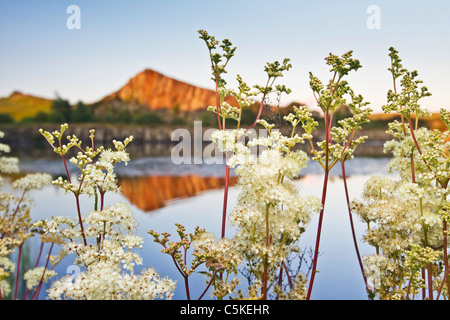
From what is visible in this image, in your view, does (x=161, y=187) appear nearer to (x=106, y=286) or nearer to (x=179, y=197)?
(x=179, y=197)

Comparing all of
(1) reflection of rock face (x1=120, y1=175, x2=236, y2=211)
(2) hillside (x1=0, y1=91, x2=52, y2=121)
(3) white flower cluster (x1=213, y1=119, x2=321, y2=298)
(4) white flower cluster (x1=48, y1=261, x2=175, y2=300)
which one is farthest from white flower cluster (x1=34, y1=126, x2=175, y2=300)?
(2) hillside (x1=0, y1=91, x2=52, y2=121)

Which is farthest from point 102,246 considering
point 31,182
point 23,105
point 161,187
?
point 23,105

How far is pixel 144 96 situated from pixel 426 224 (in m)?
1.93

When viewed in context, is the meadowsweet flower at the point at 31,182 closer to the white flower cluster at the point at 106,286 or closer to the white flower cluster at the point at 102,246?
the white flower cluster at the point at 102,246

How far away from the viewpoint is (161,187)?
2373 mm

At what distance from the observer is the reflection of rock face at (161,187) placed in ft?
7.11

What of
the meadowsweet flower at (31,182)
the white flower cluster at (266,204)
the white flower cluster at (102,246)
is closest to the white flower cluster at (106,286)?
the white flower cluster at (102,246)

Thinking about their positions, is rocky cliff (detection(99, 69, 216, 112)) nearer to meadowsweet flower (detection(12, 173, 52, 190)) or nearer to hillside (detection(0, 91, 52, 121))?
hillside (detection(0, 91, 52, 121))

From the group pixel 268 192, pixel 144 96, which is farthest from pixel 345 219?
pixel 144 96

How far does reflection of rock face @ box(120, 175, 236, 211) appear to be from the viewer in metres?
2.17

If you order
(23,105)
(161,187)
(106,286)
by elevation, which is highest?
(23,105)

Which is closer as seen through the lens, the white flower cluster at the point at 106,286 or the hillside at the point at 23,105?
the white flower cluster at the point at 106,286

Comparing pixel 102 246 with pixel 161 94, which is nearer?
pixel 102 246

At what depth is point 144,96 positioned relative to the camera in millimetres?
2357
